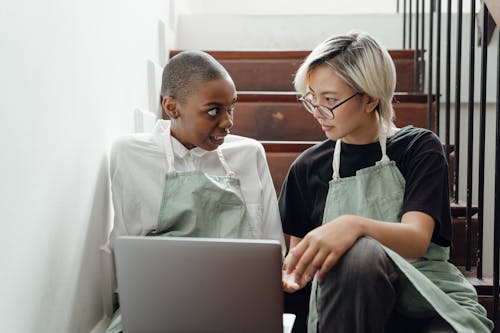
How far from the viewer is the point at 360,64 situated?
1377 millimetres

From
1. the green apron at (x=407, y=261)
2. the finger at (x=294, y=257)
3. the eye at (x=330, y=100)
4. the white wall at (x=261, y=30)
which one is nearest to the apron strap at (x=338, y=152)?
the green apron at (x=407, y=261)

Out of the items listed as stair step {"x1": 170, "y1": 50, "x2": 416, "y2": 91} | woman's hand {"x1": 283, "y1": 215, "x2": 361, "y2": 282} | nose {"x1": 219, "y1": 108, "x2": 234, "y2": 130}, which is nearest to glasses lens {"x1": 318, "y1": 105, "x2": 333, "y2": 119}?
nose {"x1": 219, "y1": 108, "x2": 234, "y2": 130}

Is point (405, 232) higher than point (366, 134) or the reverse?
the reverse

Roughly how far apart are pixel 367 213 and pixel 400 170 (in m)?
0.12

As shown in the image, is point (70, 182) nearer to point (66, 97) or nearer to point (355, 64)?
point (66, 97)

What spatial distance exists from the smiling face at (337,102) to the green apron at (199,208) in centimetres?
27

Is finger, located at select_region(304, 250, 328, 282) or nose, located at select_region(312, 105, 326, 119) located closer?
finger, located at select_region(304, 250, 328, 282)

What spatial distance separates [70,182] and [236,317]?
1.55 ft

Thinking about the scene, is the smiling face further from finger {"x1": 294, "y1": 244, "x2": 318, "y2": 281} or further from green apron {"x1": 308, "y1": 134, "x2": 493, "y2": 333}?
finger {"x1": 294, "y1": 244, "x2": 318, "y2": 281}

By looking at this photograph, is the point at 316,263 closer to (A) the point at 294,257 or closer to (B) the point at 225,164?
(A) the point at 294,257

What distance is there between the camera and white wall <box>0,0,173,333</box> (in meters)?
1.06

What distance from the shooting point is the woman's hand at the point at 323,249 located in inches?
42.3

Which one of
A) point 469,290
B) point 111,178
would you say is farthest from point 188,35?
point 469,290

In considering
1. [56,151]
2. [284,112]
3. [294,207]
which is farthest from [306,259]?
[284,112]
